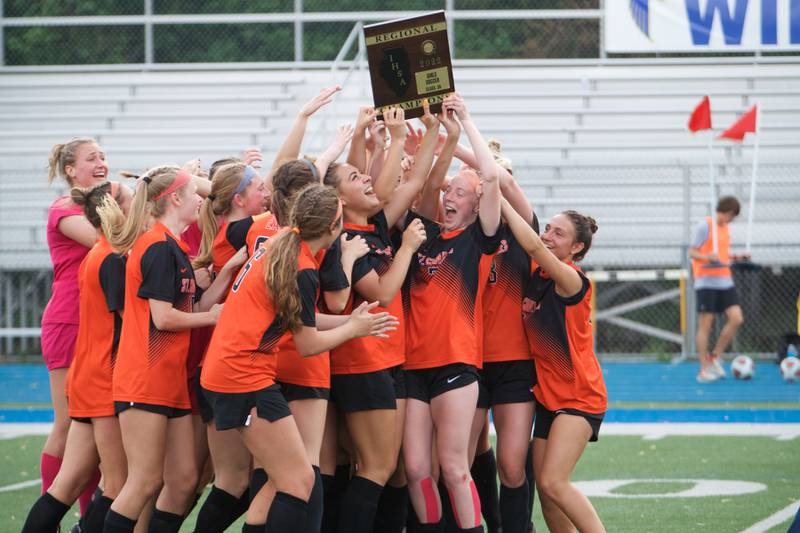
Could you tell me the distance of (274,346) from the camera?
189 inches

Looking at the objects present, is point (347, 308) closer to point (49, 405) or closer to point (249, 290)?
point (249, 290)

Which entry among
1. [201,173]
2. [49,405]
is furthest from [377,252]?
[49,405]

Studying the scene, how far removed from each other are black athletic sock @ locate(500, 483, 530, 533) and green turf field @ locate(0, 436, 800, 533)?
98 centimetres

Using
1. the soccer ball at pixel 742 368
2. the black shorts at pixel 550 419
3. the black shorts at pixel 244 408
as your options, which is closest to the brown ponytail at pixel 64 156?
the black shorts at pixel 244 408

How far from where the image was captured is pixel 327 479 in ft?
18.0

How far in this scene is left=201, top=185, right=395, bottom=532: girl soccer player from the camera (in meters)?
4.70

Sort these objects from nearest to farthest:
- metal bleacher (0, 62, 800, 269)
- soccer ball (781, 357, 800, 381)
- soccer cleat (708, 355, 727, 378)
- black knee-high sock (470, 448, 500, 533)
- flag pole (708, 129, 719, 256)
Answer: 1. black knee-high sock (470, 448, 500, 533)
2. soccer ball (781, 357, 800, 381)
3. soccer cleat (708, 355, 727, 378)
4. flag pole (708, 129, 719, 256)
5. metal bleacher (0, 62, 800, 269)

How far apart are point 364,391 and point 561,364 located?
97 centimetres

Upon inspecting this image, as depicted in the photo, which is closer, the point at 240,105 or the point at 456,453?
the point at 456,453

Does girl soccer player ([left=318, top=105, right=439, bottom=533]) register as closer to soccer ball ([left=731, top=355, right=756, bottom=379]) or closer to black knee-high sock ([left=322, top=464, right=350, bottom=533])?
black knee-high sock ([left=322, top=464, right=350, bottom=533])

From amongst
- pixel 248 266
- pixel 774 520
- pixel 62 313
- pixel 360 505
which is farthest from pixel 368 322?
pixel 774 520

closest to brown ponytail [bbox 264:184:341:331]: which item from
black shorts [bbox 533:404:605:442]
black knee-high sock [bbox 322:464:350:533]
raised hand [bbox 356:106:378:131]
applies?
raised hand [bbox 356:106:378:131]

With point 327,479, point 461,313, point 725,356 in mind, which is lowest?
point 725,356

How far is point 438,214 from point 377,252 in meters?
0.74
